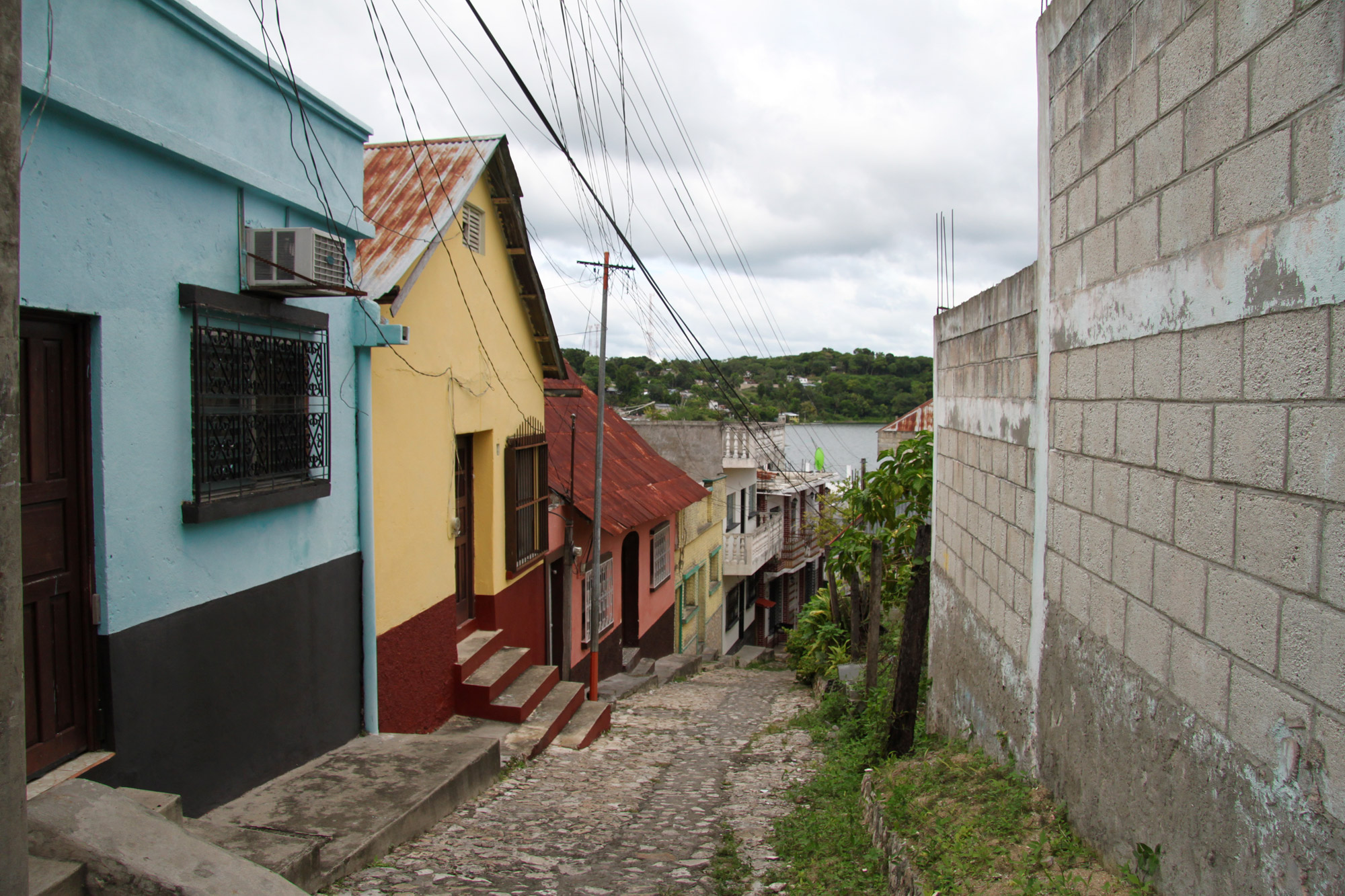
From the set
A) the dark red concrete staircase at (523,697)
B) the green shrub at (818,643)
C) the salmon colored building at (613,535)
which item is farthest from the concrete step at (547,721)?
the green shrub at (818,643)

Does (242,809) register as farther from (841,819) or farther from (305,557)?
(841,819)

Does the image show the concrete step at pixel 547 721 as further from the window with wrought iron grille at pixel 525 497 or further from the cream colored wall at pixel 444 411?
the window with wrought iron grille at pixel 525 497

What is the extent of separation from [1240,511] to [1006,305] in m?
2.93

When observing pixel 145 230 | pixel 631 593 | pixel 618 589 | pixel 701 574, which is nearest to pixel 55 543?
pixel 145 230

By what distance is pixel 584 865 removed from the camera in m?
5.43

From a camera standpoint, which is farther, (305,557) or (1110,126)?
(305,557)

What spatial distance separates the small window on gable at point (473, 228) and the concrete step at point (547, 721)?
4.76 m

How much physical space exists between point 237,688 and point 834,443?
39.8m

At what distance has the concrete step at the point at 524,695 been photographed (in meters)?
8.59

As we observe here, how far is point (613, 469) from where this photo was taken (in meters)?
15.8

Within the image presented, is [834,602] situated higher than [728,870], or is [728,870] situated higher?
[728,870]

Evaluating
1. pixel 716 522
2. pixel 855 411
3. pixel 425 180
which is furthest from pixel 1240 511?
pixel 855 411

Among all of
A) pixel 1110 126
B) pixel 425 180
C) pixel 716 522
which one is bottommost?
pixel 716 522

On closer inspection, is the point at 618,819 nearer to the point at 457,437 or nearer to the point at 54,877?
the point at 54,877
